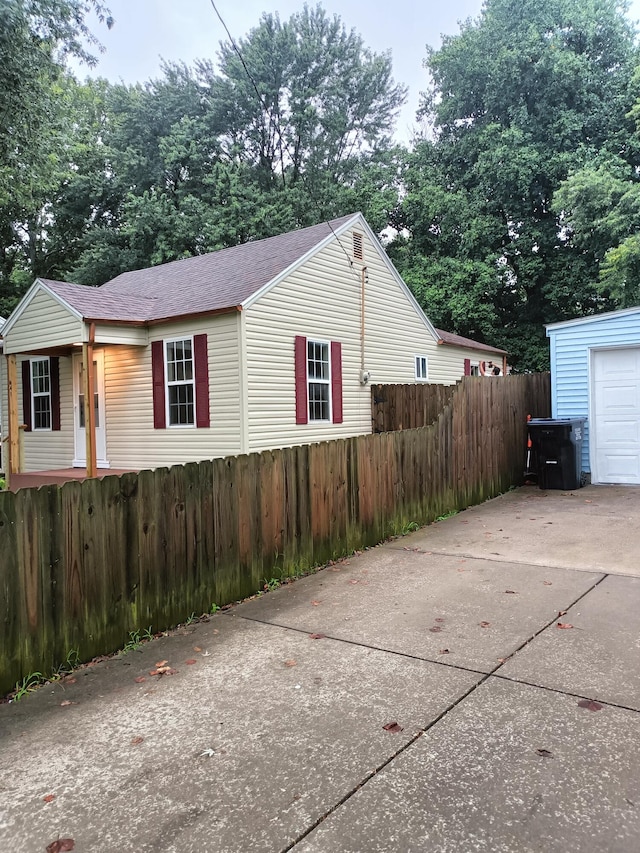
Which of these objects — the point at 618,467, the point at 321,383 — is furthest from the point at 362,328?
the point at 618,467

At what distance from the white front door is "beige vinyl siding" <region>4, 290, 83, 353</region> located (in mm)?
1072

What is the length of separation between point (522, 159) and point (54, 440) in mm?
19256

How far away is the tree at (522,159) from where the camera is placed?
74.9ft

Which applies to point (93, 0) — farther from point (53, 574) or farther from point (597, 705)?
point (597, 705)

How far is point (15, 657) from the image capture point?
11.0 ft

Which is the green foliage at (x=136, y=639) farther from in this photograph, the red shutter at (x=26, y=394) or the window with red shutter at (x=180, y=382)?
the red shutter at (x=26, y=394)

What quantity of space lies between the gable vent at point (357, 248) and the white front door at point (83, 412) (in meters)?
5.64

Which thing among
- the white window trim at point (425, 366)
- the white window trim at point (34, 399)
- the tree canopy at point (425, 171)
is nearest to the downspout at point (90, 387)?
the white window trim at point (34, 399)

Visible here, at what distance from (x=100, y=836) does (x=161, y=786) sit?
314mm

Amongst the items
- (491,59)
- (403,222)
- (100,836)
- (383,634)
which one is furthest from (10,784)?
(491,59)

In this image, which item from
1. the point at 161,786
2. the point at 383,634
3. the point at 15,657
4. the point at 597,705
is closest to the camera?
the point at 161,786

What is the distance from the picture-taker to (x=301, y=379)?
37.8 feet

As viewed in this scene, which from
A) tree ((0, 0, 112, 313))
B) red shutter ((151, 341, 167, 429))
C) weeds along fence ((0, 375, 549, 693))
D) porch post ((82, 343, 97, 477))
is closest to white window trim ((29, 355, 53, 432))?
porch post ((82, 343, 97, 477))

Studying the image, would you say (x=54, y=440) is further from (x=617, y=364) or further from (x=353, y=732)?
(x=353, y=732)
